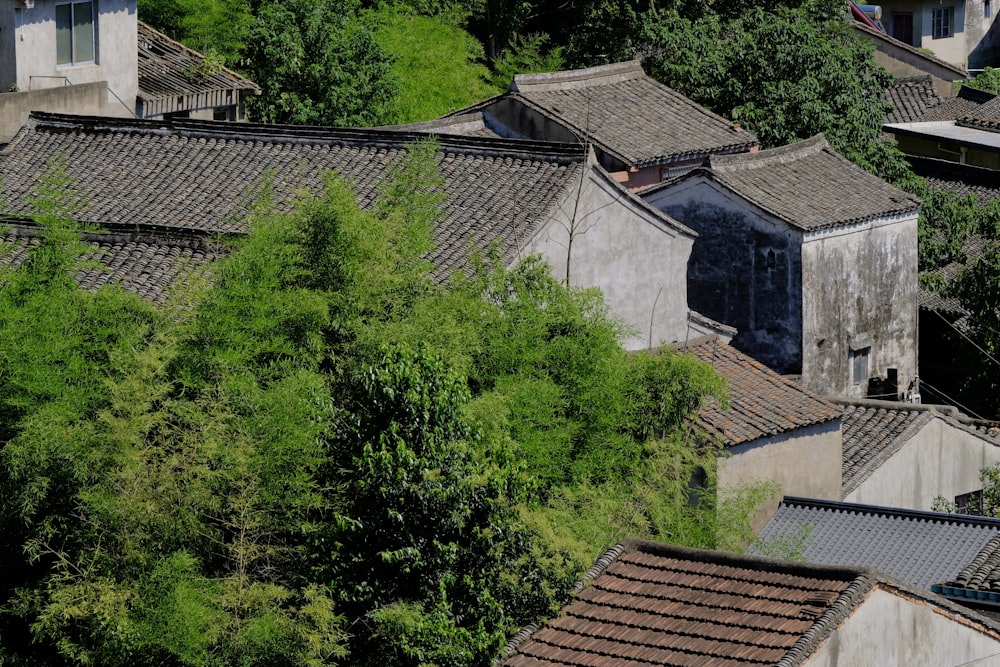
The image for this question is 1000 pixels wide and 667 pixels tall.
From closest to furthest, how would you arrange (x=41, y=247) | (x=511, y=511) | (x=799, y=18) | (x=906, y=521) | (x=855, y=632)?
(x=855, y=632) → (x=511, y=511) → (x=41, y=247) → (x=906, y=521) → (x=799, y=18)

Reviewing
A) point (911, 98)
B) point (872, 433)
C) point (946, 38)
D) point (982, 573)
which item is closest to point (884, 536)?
point (982, 573)

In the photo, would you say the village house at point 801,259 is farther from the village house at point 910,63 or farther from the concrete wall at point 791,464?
the village house at point 910,63

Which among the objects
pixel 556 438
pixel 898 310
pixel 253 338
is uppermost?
pixel 253 338

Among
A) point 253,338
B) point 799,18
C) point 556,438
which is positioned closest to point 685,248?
point 556,438

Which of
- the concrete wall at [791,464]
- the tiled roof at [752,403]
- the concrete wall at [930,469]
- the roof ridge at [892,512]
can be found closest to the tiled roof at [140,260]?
the tiled roof at [752,403]

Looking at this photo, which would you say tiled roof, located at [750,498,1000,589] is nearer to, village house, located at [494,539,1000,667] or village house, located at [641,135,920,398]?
village house, located at [494,539,1000,667]

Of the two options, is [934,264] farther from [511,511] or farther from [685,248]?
[511,511]

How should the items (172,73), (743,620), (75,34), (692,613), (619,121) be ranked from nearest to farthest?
(743,620)
(692,613)
(619,121)
(75,34)
(172,73)

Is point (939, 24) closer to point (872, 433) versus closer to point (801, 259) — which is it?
point (801, 259)
